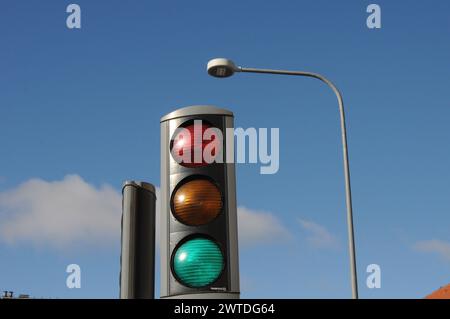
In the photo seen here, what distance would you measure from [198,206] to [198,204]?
1 centimetres

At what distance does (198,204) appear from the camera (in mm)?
4117

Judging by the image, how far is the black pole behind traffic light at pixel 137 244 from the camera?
416 centimetres

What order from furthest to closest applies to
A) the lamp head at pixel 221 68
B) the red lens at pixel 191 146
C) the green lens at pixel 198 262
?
the lamp head at pixel 221 68
the red lens at pixel 191 146
the green lens at pixel 198 262

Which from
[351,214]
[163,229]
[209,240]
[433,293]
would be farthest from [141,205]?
[433,293]

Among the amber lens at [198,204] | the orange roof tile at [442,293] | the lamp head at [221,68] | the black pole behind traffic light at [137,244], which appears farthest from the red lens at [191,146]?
the orange roof tile at [442,293]

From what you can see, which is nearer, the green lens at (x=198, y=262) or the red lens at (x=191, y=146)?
the green lens at (x=198, y=262)

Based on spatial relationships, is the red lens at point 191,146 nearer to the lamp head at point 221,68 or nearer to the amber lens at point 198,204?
the amber lens at point 198,204

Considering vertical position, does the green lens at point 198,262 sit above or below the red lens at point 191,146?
below

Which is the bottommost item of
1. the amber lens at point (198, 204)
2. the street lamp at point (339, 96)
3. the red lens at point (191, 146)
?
the amber lens at point (198, 204)

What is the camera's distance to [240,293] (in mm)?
3889

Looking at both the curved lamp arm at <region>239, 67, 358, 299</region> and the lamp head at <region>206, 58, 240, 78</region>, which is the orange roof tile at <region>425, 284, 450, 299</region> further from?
the lamp head at <region>206, 58, 240, 78</region>

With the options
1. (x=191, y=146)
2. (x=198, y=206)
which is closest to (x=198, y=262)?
(x=198, y=206)
